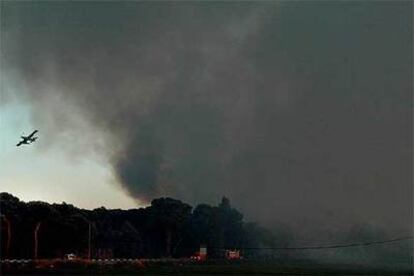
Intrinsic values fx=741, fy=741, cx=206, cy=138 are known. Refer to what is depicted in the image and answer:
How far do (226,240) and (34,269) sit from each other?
97.8 m

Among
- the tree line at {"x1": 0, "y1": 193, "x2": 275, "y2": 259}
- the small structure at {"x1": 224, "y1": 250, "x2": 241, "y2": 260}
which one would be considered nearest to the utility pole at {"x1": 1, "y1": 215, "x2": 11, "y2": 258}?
the tree line at {"x1": 0, "y1": 193, "x2": 275, "y2": 259}

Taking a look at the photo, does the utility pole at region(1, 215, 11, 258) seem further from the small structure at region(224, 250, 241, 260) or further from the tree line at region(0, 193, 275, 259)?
the small structure at region(224, 250, 241, 260)

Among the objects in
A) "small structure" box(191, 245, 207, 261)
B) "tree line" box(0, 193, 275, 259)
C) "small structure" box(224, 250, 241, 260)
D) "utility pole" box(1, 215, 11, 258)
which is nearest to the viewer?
"utility pole" box(1, 215, 11, 258)

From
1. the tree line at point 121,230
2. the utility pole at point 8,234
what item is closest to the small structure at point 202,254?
the tree line at point 121,230

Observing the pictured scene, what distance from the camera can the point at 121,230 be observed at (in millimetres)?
154750

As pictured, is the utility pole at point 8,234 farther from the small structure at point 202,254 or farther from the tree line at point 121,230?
the small structure at point 202,254

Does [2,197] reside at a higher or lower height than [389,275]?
higher

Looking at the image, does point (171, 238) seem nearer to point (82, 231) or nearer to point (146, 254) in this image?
point (146, 254)

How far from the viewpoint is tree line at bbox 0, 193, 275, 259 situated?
123m

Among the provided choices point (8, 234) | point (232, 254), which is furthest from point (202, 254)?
point (8, 234)

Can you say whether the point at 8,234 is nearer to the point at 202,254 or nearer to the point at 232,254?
the point at 202,254

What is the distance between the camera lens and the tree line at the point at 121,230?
12331cm

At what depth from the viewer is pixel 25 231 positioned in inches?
4865

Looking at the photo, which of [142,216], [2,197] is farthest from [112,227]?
[2,197]
